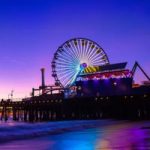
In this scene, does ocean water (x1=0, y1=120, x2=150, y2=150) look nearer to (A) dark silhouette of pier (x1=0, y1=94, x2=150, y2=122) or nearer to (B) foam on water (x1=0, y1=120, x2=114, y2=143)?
(B) foam on water (x1=0, y1=120, x2=114, y2=143)

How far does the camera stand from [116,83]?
8394 cm

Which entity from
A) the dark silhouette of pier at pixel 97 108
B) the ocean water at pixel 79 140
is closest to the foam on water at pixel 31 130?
the ocean water at pixel 79 140

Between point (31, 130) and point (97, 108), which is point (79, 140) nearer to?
point (31, 130)

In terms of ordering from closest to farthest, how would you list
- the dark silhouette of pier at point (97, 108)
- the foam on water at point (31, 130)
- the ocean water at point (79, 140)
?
the ocean water at point (79, 140), the foam on water at point (31, 130), the dark silhouette of pier at point (97, 108)

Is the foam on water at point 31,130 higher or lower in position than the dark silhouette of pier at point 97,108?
lower

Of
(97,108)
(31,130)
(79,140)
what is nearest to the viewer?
(79,140)

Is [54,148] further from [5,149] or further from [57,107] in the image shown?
[57,107]

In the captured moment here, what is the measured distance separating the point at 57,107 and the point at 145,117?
68.2ft

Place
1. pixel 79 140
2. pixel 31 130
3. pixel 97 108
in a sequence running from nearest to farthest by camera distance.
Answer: pixel 79 140 → pixel 31 130 → pixel 97 108

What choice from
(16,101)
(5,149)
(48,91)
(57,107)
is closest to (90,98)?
(57,107)

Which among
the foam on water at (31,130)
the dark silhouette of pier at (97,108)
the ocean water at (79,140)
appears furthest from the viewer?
the dark silhouette of pier at (97,108)

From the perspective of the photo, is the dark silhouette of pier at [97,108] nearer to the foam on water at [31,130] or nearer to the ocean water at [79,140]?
the foam on water at [31,130]

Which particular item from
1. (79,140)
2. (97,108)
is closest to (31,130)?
(79,140)

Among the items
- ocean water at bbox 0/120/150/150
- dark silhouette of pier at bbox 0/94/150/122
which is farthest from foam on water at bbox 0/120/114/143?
dark silhouette of pier at bbox 0/94/150/122
